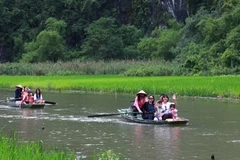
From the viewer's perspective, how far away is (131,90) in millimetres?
36594

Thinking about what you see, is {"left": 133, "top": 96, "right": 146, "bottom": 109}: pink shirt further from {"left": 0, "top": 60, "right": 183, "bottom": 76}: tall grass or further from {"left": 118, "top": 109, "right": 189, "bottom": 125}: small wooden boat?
{"left": 0, "top": 60, "right": 183, "bottom": 76}: tall grass

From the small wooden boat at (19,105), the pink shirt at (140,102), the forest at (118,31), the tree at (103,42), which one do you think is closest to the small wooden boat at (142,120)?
the pink shirt at (140,102)

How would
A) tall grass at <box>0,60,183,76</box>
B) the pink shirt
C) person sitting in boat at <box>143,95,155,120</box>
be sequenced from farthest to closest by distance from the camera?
tall grass at <box>0,60,183,76</box>
the pink shirt
person sitting in boat at <box>143,95,155,120</box>

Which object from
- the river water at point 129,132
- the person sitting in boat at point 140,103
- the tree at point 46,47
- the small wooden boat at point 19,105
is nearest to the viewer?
the river water at point 129,132

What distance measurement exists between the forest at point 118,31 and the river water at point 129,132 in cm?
2598

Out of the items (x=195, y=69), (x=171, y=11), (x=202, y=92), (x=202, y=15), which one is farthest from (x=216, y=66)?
(x=171, y=11)

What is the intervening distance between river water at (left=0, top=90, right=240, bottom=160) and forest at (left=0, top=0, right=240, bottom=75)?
85.3 feet

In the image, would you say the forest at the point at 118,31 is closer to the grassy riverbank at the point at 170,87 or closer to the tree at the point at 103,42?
the tree at the point at 103,42

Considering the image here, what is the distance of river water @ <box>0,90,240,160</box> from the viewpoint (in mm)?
15148

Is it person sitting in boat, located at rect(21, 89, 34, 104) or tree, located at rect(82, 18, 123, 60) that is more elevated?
tree, located at rect(82, 18, 123, 60)

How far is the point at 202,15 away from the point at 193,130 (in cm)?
4239

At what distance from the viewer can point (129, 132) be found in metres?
19.0

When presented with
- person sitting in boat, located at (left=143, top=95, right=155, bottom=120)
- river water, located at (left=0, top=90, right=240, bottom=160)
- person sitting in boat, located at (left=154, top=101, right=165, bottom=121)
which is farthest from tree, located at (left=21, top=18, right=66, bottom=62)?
person sitting in boat, located at (left=154, top=101, right=165, bottom=121)

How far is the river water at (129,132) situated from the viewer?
49.7ft
